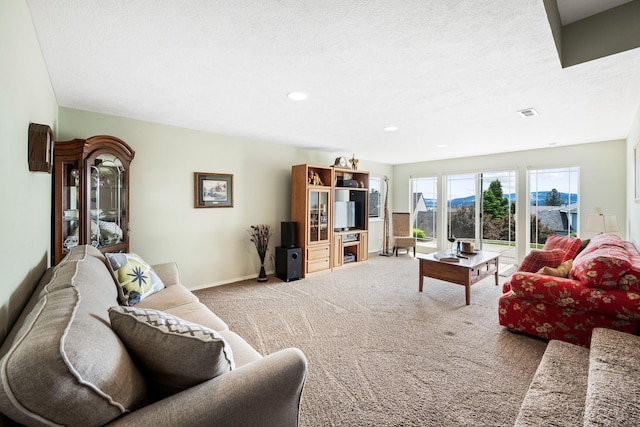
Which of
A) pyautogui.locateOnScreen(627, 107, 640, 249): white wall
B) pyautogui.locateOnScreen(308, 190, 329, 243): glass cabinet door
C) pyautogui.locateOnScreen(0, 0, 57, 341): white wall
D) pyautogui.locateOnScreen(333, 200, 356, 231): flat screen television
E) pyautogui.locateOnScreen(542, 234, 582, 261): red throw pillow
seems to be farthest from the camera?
pyautogui.locateOnScreen(333, 200, 356, 231): flat screen television

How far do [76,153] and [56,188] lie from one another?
37 centimetres

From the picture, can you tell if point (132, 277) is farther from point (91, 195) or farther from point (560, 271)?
point (560, 271)

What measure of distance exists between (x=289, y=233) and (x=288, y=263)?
52cm

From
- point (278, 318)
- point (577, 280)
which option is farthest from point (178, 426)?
point (577, 280)

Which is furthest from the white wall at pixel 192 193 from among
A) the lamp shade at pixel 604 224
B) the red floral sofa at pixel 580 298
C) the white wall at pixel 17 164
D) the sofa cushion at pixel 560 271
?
the lamp shade at pixel 604 224

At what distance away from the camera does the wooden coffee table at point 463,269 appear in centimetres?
352

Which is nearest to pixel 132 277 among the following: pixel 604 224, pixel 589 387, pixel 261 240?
pixel 261 240

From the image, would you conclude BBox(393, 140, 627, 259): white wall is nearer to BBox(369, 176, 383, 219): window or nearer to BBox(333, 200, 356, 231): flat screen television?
BBox(369, 176, 383, 219): window

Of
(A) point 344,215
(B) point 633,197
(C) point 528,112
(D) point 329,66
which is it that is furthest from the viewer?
(A) point 344,215

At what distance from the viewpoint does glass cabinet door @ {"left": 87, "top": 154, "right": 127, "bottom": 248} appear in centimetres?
291

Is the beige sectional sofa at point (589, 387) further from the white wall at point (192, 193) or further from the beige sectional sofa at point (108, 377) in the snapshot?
the white wall at point (192, 193)

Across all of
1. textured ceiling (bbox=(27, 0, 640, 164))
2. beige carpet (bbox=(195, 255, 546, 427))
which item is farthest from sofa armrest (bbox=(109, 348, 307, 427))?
textured ceiling (bbox=(27, 0, 640, 164))

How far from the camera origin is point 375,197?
7309mm

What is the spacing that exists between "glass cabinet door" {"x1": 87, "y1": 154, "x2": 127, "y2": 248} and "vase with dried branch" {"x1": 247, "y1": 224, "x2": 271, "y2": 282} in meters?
1.88
